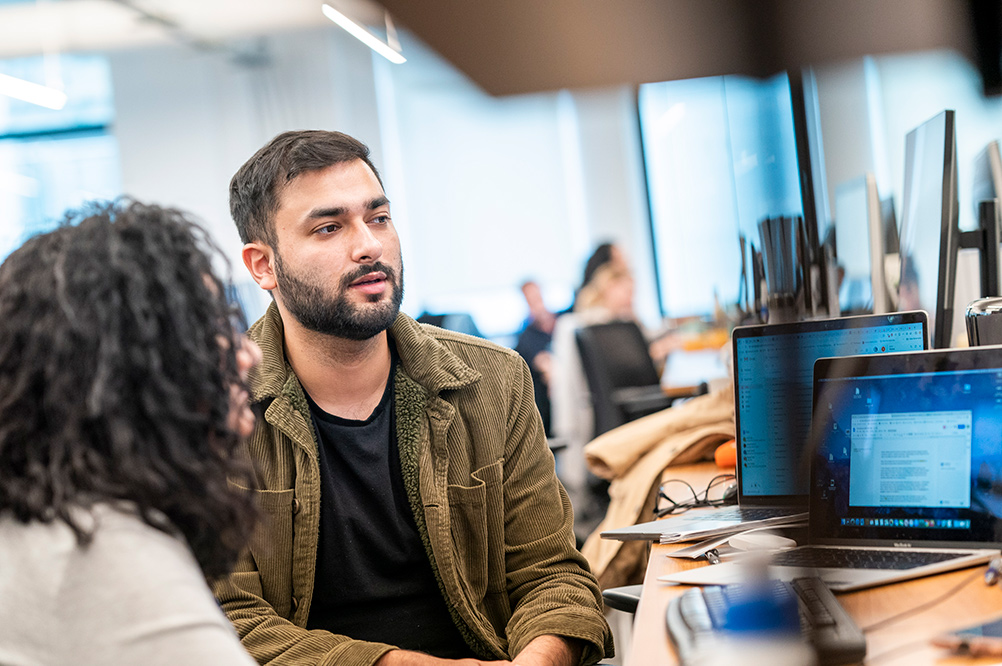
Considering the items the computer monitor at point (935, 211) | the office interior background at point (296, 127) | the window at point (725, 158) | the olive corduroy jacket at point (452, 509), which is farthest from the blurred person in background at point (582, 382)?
the window at point (725, 158)

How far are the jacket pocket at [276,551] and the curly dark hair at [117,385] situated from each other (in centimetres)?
53

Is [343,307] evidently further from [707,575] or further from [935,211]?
[935,211]

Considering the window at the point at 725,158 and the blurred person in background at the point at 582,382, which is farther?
the blurred person in background at the point at 582,382

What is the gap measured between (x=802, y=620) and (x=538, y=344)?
15.0ft

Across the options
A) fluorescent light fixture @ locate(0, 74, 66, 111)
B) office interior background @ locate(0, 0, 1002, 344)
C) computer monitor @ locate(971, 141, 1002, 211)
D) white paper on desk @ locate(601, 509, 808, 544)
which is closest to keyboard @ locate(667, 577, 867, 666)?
white paper on desk @ locate(601, 509, 808, 544)

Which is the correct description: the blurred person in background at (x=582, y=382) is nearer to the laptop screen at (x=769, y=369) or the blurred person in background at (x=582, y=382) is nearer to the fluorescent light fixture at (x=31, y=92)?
the laptop screen at (x=769, y=369)

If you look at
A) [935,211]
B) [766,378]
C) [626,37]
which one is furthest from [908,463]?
[626,37]

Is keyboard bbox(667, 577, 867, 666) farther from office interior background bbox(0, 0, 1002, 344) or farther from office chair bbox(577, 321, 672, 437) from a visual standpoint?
office interior background bbox(0, 0, 1002, 344)

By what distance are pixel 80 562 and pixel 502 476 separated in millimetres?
832

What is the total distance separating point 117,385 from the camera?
2.38 feet

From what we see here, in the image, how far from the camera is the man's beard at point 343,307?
1.41 metres

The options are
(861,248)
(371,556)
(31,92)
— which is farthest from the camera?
(31,92)

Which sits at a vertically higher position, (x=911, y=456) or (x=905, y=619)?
(x=911, y=456)

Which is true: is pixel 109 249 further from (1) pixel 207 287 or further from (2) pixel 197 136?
(2) pixel 197 136
